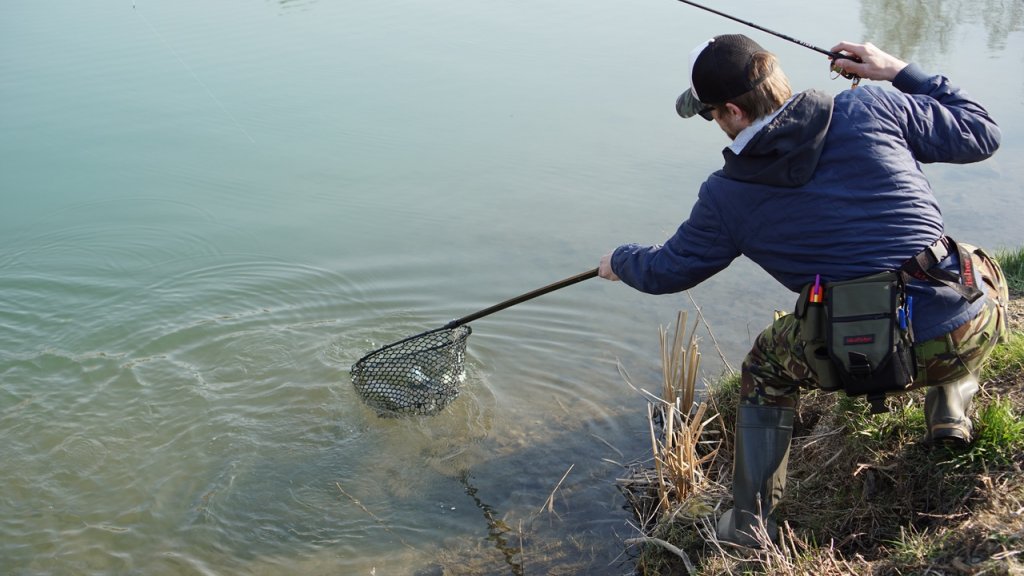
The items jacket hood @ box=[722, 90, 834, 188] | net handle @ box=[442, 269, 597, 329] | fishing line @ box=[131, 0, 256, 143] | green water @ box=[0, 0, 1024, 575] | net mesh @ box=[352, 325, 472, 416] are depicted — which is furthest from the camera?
fishing line @ box=[131, 0, 256, 143]

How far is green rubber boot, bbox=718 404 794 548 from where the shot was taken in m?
3.38

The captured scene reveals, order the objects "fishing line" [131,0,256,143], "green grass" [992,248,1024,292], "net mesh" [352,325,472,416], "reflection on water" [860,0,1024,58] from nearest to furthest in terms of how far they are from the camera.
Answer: "green grass" [992,248,1024,292]
"net mesh" [352,325,472,416]
"fishing line" [131,0,256,143]
"reflection on water" [860,0,1024,58]

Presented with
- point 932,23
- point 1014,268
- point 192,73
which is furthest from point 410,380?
point 932,23

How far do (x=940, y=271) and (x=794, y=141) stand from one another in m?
0.66

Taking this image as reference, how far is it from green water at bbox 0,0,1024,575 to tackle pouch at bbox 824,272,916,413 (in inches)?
65.9

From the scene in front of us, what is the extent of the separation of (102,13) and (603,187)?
8399mm

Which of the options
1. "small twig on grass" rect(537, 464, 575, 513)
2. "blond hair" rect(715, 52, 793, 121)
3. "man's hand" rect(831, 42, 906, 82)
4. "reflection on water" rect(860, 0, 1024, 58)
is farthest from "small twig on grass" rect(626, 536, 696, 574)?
"reflection on water" rect(860, 0, 1024, 58)

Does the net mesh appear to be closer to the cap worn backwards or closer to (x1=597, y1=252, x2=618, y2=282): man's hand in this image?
(x1=597, y1=252, x2=618, y2=282): man's hand

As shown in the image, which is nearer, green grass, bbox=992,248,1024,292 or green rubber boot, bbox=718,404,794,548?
green rubber boot, bbox=718,404,794,548

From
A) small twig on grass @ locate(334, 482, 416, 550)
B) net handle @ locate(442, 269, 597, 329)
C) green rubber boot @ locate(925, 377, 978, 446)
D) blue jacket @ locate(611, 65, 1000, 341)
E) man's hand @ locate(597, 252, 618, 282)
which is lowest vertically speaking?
small twig on grass @ locate(334, 482, 416, 550)

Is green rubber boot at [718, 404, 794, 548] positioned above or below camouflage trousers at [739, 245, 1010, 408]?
below

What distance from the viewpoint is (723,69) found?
299 cm

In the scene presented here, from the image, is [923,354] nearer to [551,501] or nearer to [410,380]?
[551,501]

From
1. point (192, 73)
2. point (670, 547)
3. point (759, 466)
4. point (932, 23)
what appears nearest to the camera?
point (759, 466)
